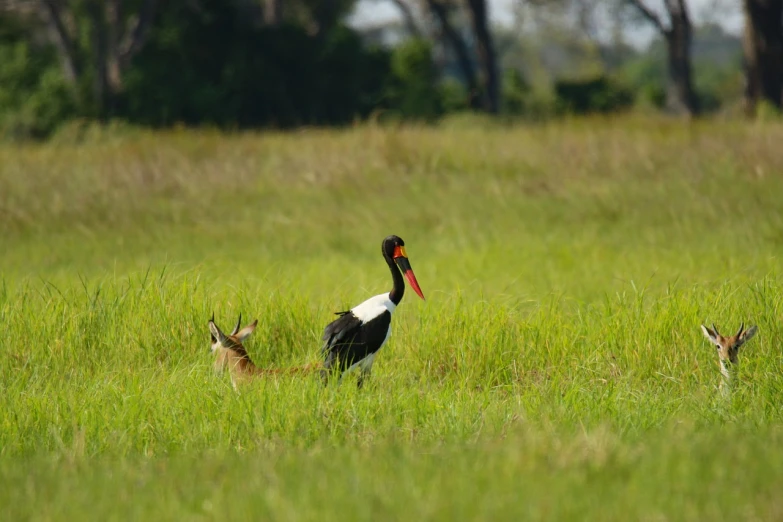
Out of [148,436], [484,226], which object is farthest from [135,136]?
Answer: [148,436]

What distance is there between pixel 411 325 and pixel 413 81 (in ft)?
79.5

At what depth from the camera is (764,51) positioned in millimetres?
22844

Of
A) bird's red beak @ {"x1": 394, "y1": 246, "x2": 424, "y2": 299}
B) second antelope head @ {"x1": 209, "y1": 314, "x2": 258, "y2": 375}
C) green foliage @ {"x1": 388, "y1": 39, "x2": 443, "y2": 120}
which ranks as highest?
green foliage @ {"x1": 388, "y1": 39, "x2": 443, "y2": 120}

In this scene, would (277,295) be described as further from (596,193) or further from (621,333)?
(596,193)

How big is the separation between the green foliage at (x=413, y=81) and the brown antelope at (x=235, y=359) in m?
23.8

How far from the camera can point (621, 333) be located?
674 centimetres

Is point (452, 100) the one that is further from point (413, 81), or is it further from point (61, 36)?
point (61, 36)

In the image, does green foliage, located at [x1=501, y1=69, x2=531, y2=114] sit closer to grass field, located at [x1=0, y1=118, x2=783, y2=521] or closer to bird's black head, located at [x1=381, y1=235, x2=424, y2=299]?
grass field, located at [x1=0, y1=118, x2=783, y2=521]

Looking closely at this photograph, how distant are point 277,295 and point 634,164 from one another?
23.6ft

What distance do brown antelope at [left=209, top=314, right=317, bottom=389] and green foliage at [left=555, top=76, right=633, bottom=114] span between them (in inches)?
1067

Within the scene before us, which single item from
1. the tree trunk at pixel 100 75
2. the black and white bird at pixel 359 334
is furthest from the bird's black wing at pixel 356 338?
the tree trunk at pixel 100 75

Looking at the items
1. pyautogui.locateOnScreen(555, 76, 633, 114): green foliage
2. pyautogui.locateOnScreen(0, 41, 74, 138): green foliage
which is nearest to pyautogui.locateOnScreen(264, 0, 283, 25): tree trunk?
pyautogui.locateOnScreen(0, 41, 74, 138): green foliage

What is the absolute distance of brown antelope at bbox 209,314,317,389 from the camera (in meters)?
6.01

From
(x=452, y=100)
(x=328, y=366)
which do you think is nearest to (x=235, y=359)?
(x=328, y=366)
